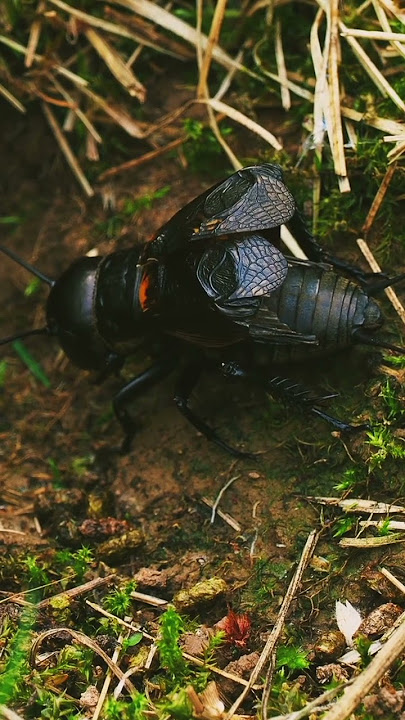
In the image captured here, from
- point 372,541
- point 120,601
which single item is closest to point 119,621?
point 120,601

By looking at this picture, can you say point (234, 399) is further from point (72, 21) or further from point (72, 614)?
point (72, 21)

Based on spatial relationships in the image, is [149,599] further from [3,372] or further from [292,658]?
[3,372]

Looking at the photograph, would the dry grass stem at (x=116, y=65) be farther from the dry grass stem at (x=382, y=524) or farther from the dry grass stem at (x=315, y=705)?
the dry grass stem at (x=315, y=705)

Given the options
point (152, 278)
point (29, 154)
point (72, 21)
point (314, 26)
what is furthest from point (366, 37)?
point (29, 154)

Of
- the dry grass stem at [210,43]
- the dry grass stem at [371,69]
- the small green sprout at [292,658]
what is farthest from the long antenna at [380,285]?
the small green sprout at [292,658]

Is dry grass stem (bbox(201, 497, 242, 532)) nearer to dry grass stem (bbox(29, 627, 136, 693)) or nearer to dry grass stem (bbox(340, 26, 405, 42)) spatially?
dry grass stem (bbox(29, 627, 136, 693))

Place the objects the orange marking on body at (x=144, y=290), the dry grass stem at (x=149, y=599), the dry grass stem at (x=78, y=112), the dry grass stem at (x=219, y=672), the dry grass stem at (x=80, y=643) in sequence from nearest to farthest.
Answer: the dry grass stem at (x=219, y=672), the dry grass stem at (x=80, y=643), the dry grass stem at (x=149, y=599), the orange marking on body at (x=144, y=290), the dry grass stem at (x=78, y=112)
